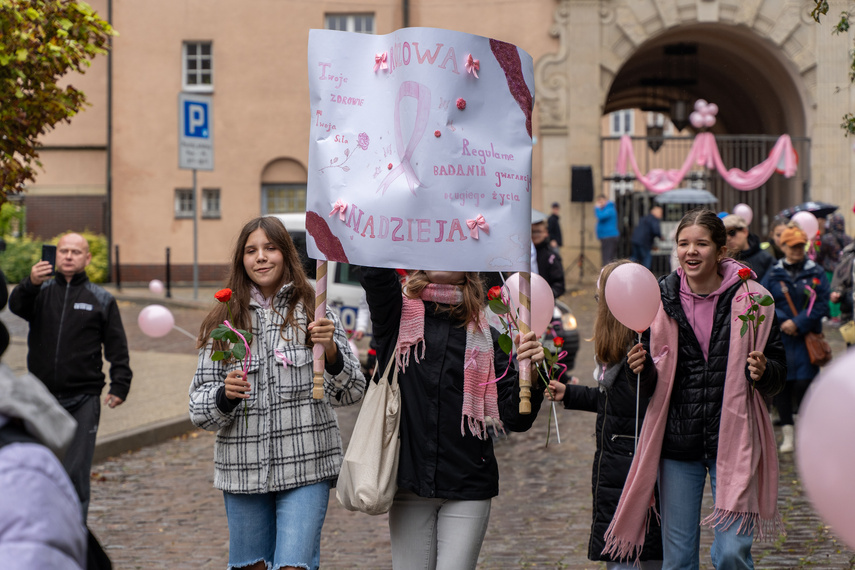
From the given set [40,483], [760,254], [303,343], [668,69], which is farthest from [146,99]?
[40,483]

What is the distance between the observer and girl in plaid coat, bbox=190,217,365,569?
4.19 m

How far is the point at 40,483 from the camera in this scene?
1.81 meters

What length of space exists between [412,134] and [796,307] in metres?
5.89

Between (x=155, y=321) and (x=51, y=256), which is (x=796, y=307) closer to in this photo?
(x=155, y=321)

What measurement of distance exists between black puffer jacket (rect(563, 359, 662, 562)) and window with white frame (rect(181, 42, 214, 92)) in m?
23.0

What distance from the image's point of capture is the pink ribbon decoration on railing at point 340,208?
416 cm

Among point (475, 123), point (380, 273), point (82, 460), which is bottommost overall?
point (82, 460)

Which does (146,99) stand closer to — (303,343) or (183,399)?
(183,399)

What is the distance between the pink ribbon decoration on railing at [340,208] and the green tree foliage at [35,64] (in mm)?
4086

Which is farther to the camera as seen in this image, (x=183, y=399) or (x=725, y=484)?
(x=183, y=399)

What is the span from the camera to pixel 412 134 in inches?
161

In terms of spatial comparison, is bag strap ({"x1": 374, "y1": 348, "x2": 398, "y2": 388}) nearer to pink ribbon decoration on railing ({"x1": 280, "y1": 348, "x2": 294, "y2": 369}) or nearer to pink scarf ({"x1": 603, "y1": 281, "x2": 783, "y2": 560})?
pink ribbon decoration on railing ({"x1": 280, "y1": 348, "x2": 294, "y2": 369})

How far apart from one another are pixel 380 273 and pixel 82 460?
10.4 feet

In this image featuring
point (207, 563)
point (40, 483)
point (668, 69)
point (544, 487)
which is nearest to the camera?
point (40, 483)
